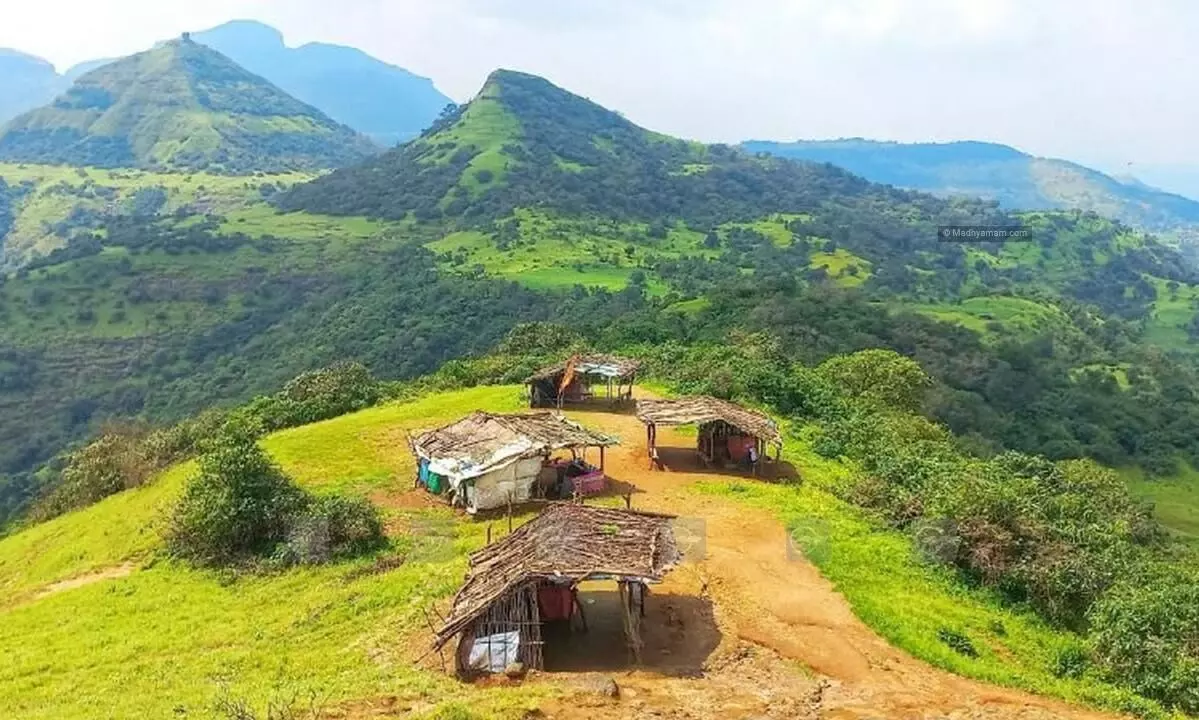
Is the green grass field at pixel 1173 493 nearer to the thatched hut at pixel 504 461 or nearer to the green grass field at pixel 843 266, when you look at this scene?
the thatched hut at pixel 504 461

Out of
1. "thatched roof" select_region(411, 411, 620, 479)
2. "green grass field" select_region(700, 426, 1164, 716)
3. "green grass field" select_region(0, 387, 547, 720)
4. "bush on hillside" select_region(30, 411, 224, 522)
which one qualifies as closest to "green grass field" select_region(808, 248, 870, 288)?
"bush on hillside" select_region(30, 411, 224, 522)

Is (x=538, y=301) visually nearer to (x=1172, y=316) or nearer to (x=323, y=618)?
(x=323, y=618)

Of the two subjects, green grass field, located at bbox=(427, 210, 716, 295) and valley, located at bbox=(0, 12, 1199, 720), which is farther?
green grass field, located at bbox=(427, 210, 716, 295)

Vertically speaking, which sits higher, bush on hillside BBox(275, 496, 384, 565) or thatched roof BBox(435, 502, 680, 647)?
thatched roof BBox(435, 502, 680, 647)

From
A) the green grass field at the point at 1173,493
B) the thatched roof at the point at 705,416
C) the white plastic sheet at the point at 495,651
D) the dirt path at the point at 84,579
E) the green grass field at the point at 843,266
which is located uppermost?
the green grass field at the point at 843,266

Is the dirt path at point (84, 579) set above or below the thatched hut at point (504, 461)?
below

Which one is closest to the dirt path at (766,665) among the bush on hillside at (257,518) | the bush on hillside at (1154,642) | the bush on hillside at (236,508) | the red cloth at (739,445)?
the bush on hillside at (1154,642)

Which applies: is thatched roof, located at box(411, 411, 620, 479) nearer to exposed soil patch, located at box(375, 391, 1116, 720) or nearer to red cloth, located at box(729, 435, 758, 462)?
red cloth, located at box(729, 435, 758, 462)

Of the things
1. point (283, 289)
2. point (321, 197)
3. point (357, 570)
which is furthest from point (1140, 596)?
point (321, 197)
